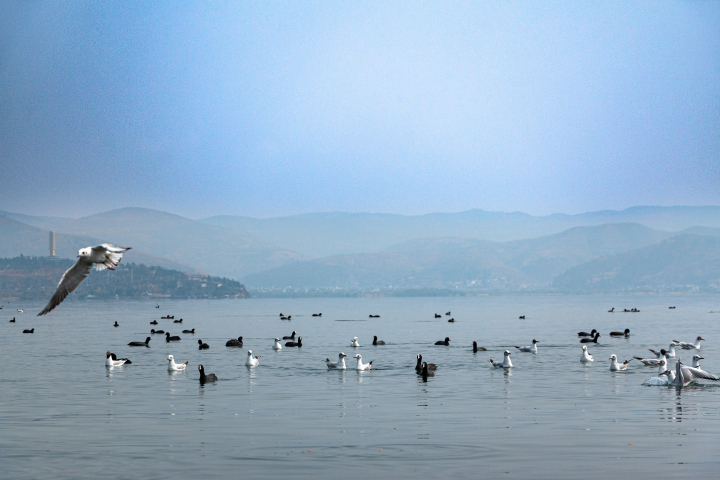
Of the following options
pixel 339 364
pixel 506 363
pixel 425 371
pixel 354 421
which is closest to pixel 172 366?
pixel 339 364

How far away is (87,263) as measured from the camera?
2125 cm

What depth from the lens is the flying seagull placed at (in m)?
20.1

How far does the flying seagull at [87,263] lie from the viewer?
20094mm

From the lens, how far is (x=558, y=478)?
1898cm

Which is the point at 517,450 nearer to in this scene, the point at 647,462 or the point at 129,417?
the point at 647,462

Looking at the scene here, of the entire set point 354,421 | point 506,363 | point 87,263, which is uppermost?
point 87,263

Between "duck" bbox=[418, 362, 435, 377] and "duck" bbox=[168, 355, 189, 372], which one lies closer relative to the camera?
"duck" bbox=[418, 362, 435, 377]

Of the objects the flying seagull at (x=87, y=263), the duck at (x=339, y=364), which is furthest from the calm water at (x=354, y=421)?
the flying seagull at (x=87, y=263)

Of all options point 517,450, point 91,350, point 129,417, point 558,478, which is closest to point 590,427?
point 517,450

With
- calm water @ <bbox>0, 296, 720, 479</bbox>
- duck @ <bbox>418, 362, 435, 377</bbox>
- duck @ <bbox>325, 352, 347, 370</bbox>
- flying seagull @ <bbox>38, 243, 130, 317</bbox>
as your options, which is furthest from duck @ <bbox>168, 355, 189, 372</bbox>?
flying seagull @ <bbox>38, 243, 130, 317</bbox>

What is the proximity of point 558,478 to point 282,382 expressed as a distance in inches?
880

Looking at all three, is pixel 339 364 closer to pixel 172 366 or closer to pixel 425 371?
pixel 425 371

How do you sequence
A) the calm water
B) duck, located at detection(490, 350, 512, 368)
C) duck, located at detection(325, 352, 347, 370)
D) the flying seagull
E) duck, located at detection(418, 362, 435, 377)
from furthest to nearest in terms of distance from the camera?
duck, located at detection(490, 350, 512, 368)
duck, located at detection(325, 352, 347, 370)
duck, located at detection(418, 362, 435, 377)
the calm water
the flying seagull

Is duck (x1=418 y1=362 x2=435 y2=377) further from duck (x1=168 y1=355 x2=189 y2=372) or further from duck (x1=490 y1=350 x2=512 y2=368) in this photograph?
duck (x1=168 y1=355 x2=189 y2=372)
